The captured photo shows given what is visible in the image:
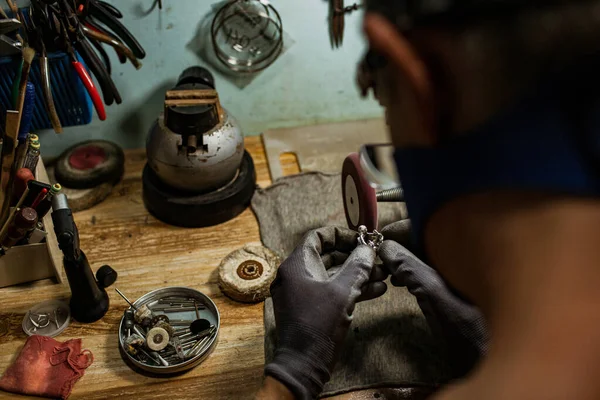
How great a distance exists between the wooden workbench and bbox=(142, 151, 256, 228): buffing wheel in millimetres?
26

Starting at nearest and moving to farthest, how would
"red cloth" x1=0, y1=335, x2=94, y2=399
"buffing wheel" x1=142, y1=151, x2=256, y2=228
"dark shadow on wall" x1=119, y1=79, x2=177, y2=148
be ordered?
"red cloth" x1=0, y1=335, x2=94, y2=399 → "buffing wheel" x1=142, y1=151, x2=256, y2=228 → "dark shadow on wall" x1=119, y1=79, x2=177, y2=148

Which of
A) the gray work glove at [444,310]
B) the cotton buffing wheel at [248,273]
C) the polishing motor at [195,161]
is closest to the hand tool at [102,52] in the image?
the polishing motor at [195,161]

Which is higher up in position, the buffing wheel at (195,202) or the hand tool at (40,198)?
the hand tool at (40,198)

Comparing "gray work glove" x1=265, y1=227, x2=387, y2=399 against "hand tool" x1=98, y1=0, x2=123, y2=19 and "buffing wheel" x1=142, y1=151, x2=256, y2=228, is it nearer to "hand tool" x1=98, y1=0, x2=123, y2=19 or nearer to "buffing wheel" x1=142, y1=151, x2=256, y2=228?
"buffing wheel" x1=142, y1=151, x2=256, y2=228

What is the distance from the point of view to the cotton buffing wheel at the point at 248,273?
1.27 meters

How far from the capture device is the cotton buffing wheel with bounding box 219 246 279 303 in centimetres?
127

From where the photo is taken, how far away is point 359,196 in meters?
1.23

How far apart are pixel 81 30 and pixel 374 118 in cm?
101

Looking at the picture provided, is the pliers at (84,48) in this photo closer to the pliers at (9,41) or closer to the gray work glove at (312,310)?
the pliers at (9,41)

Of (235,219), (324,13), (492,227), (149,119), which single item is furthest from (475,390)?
(149,119)

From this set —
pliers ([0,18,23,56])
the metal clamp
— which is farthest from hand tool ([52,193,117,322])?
the metal clamp

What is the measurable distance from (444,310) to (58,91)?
106 centimetres

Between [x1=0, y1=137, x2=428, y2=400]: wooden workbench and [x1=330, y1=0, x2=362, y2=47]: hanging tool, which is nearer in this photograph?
[x1=0, y1=137, x2=428, y2=400]: wooden workbench

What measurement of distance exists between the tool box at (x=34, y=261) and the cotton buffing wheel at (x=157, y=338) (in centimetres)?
33
